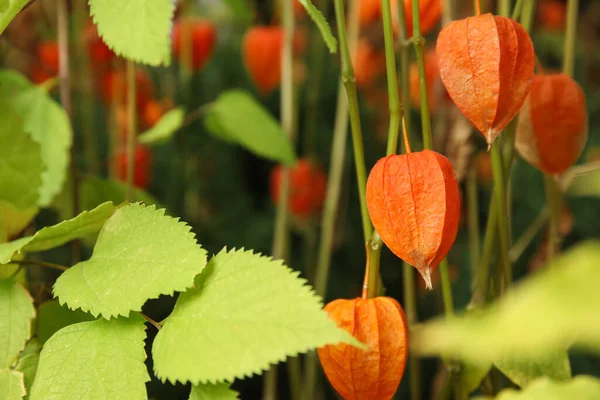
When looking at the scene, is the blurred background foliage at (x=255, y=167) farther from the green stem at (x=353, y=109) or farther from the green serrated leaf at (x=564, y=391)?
the green serrated leaf at (x=564, y=391)

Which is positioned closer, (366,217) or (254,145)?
(366,217)

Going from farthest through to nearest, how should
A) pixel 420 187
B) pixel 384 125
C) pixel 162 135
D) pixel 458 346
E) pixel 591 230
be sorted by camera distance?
pixel 384 125
pixel 591 230
pixel 162 135
pixel 420 187
pixel 458 346

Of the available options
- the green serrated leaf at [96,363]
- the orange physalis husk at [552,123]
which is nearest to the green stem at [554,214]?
the orange physalis husk at [552,123]

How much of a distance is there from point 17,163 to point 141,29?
0.14 meters

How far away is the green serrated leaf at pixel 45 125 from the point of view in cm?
47

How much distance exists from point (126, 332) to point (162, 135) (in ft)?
1.00

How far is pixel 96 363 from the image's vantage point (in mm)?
281

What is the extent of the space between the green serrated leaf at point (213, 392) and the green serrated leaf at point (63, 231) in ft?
0.31

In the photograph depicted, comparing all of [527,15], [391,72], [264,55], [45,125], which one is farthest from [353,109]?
[264,55]

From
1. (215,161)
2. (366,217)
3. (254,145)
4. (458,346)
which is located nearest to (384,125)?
(215,161)

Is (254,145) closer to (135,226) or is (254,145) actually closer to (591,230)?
(135,226)

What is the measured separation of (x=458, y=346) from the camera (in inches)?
4.5

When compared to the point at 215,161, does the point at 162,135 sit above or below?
above

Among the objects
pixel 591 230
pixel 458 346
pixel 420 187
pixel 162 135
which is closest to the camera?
pixel 458 346
